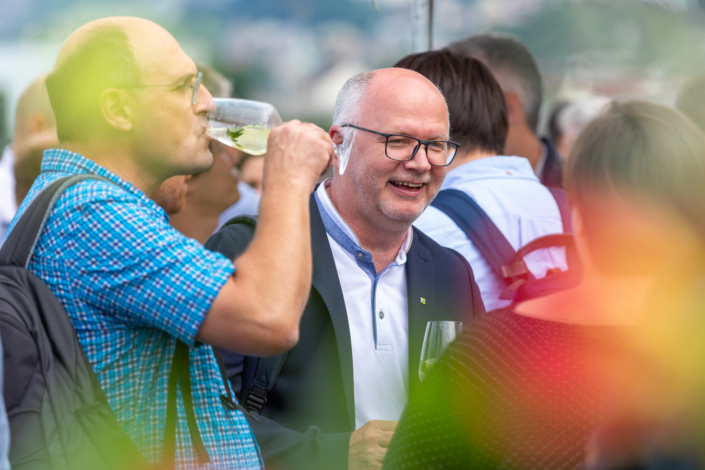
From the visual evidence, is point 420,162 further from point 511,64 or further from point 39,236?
point 511,64

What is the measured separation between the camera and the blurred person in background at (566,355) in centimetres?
147

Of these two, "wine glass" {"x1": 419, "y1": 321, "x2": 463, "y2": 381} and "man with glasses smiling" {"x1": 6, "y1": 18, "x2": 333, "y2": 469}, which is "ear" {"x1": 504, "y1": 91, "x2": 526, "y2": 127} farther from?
"man with glasses smiling" {"x1": 6, "y1": 18, "x2": 333, "y2": 469}

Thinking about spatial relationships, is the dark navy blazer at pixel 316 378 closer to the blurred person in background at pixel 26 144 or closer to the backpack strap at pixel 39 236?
the backpack strap at pixel 39 236

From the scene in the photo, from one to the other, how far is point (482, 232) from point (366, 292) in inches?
27.0

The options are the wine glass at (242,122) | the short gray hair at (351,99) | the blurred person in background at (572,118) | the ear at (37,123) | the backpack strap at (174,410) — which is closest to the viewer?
the backpack strap at (174,410)

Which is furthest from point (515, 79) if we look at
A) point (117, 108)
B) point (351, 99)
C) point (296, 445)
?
point (117, 108)

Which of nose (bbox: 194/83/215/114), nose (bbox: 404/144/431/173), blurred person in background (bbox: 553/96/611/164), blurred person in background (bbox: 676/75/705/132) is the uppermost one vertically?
nose (bbox: 194/83/215/114)

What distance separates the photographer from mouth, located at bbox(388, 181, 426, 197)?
2.44 metres

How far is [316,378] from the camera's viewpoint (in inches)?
86.3

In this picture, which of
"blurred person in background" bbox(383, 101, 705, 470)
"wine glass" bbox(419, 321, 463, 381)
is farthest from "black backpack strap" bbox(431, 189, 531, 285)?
"blurred person in background" bbox(383, 101, 705, 470)

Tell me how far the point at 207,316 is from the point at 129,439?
32 centimetres

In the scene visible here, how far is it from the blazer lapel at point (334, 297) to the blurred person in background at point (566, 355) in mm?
609

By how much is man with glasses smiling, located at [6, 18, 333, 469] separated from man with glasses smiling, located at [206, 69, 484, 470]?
37 cm

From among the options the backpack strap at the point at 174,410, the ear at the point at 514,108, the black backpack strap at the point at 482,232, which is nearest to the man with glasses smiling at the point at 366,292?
the black backpack strap at the point at 482,232
